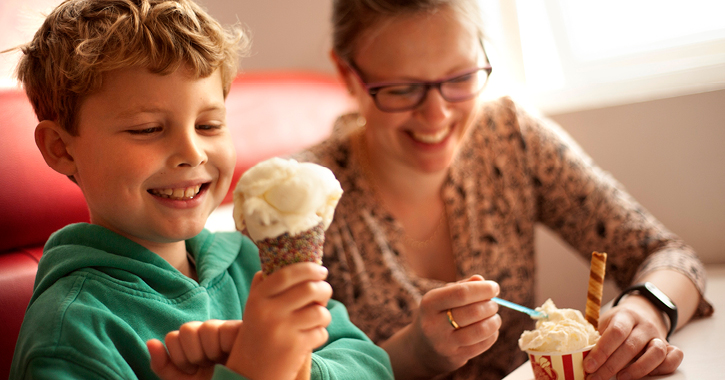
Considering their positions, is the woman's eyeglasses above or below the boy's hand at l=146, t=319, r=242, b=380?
above

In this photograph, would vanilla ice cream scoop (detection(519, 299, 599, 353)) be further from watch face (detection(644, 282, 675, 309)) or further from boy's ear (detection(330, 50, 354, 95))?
boy's ear (detection(330, 50, 354, 95))

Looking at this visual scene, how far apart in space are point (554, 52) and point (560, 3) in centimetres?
22

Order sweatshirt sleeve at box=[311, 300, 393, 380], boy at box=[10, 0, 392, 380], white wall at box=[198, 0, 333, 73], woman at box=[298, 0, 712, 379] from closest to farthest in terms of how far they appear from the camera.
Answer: boy at box=[10, 0, 392, 380] < sweatshirt sleeve at box=[311, 300, 393, 380] < woman at box=[298, 0, 712, 379] < white wall at box=[198, 0, 333, 73]

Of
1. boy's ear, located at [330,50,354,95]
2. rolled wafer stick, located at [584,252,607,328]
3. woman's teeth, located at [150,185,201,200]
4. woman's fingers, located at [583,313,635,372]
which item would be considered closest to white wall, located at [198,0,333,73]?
boy's ear, located at [330,50,354,95]

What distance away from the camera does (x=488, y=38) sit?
5.41 feet

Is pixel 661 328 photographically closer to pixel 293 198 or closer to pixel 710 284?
pixel 710 284

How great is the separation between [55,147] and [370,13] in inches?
33.4

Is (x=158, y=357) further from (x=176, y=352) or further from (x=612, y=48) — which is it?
(x=612, y=48)

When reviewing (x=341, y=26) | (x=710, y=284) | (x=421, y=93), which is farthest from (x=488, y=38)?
(x=710, y=284)

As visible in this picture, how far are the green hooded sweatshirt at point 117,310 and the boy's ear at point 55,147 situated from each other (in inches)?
4.4

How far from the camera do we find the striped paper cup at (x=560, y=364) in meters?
1.02

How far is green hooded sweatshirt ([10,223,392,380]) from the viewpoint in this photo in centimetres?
86

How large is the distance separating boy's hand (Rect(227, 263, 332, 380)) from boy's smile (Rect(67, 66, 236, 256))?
29 cm

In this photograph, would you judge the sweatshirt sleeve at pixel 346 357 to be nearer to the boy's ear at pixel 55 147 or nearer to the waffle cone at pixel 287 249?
the waffle cone at pixel 287 249
